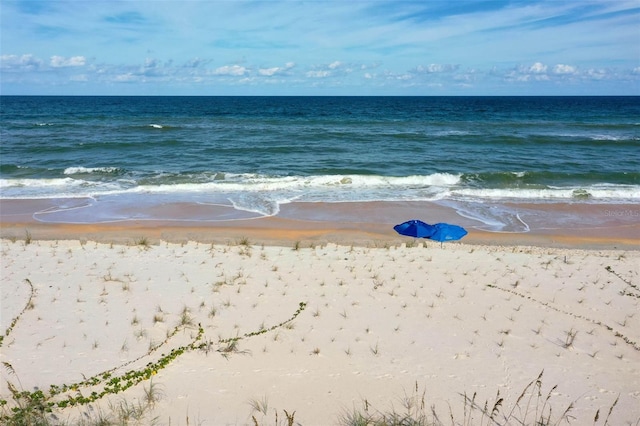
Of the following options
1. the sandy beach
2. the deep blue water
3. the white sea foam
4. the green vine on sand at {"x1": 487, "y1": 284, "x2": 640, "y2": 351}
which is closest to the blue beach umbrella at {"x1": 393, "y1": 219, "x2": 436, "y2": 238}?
the sandy beach

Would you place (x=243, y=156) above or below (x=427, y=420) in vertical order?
above

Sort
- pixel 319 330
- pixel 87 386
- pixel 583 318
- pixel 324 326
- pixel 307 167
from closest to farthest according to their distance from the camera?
pixel 87 386
pixel 319 330
pixel 324 326
pixel 583 318
pixel 307 167

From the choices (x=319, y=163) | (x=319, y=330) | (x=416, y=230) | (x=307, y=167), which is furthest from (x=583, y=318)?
(x=319, y=163)

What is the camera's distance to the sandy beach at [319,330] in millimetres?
5551

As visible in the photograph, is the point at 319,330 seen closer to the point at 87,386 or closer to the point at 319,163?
the point at 87,386

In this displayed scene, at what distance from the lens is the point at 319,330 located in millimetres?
7223

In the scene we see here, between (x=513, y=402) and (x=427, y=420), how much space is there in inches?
44.2

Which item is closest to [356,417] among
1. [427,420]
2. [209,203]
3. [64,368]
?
[427,420]

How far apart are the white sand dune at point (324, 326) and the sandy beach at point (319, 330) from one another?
3 cm

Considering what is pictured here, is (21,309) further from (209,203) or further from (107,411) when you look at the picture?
(209,203)

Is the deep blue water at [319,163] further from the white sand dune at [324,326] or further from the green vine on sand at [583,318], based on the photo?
the green vine on sand at [583,318]

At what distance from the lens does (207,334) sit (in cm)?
705

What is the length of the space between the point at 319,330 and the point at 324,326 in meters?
0.14

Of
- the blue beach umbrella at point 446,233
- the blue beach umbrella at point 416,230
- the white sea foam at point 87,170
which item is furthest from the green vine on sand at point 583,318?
the white sea foam at point 87,170
